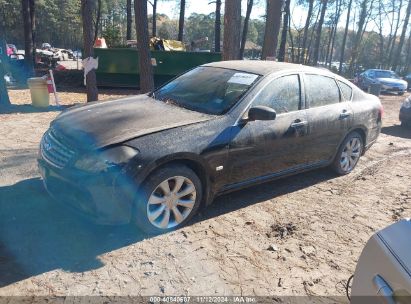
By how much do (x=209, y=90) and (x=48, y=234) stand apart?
2282mm

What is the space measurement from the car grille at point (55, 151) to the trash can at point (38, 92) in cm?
655

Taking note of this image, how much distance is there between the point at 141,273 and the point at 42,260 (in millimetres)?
836

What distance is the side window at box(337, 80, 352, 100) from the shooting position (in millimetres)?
5203

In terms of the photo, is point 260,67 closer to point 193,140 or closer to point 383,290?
point 193,140

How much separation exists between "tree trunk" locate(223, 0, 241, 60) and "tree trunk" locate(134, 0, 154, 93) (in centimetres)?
235

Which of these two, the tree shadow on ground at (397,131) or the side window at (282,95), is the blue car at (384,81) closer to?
the tree shadow on ground at (397,131)

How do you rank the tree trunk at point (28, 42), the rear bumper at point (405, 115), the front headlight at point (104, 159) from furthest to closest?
the tree trunk at point (28, 42) → the rear bumper at point (405, 115) → the front headlight at point (104, 159)

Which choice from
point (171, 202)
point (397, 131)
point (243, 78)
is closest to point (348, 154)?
point (243, 78)

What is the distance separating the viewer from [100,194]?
3.07 metres

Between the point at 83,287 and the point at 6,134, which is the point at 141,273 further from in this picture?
the point at 6,134

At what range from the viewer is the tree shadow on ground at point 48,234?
2992mm

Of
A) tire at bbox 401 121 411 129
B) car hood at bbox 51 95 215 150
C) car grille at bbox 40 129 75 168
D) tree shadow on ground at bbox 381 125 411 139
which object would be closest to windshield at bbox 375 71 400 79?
tree shadow on ground at bbox 381 125 411 139

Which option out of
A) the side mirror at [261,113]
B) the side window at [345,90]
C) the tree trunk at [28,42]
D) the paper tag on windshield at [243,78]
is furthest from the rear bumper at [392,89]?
the side mirror at [261,113]

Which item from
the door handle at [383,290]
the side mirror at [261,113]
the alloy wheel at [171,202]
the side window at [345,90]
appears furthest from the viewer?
the side window at [345,90]
